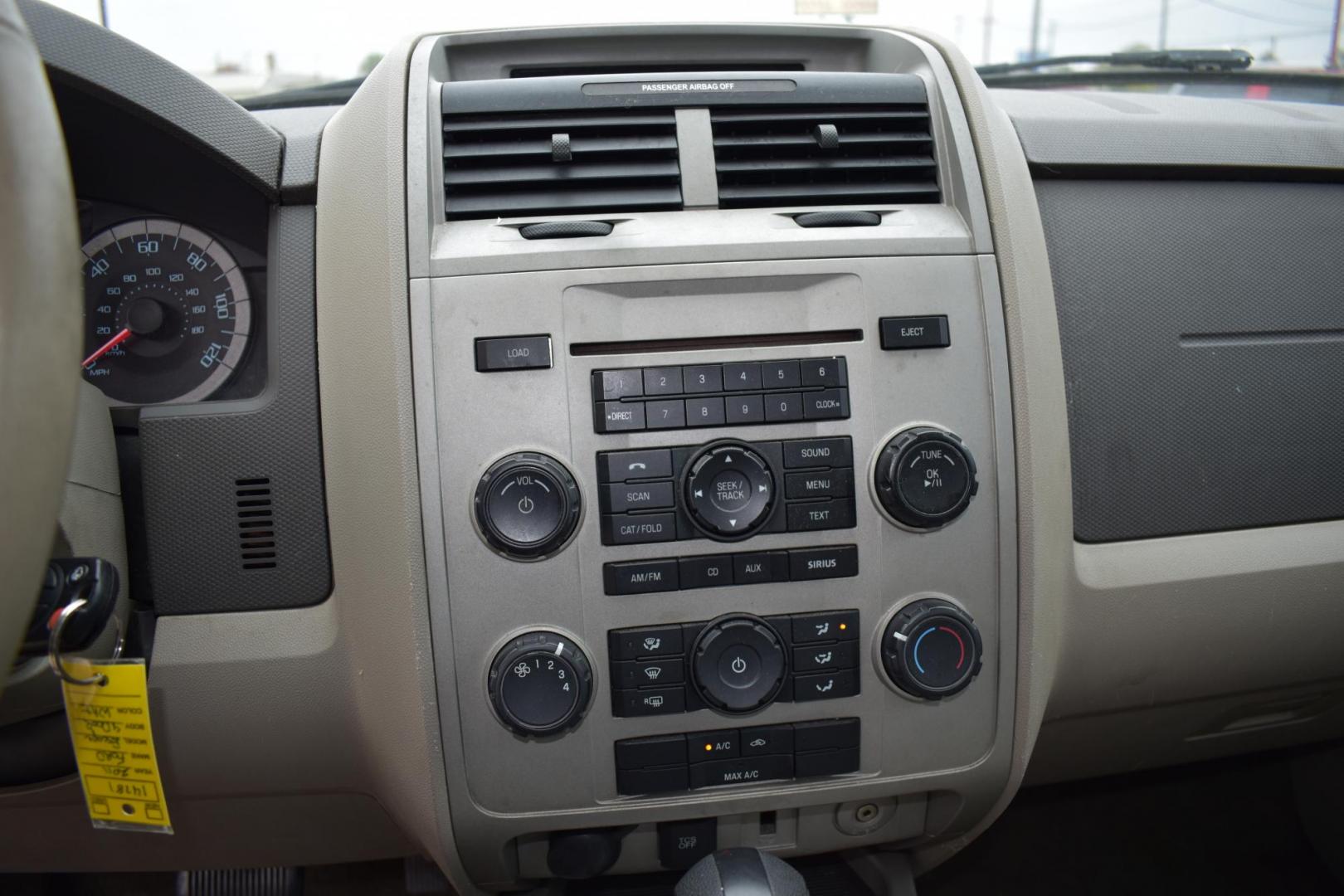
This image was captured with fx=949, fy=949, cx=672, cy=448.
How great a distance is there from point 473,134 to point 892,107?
0.45 metres

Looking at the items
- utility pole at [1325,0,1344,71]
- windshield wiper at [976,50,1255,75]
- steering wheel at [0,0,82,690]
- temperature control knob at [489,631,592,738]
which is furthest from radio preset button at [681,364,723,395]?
utility pole at [1325,0,1344,71]

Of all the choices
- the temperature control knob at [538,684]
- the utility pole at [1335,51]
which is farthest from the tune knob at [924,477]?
the utility pole at [1335,51]

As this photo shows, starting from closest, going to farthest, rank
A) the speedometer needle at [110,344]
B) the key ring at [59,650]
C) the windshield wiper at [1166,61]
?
the key ring at [59,650] < the speedometer needle at [110,344] < the windshield wiper at [1166,61]

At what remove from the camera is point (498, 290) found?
89 cm

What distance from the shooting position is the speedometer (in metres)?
1.02

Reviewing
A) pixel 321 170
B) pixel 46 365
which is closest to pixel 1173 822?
pixel 321 170

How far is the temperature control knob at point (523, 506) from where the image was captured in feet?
2.82

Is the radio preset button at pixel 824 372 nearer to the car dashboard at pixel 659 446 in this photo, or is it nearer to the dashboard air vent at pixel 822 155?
the car dashboard at pixel 659 446

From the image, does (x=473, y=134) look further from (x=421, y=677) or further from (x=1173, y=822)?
(x=1173, y=822)

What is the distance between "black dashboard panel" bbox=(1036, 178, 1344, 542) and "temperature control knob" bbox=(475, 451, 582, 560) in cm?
58

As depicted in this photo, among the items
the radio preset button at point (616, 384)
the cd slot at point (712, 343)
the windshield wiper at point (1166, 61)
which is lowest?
the radio preset button at point (616, 384)

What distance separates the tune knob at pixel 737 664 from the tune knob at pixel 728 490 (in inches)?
3.4

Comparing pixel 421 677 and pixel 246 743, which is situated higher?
pixel 421 677

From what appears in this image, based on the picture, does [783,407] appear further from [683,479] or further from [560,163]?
[560,163]
